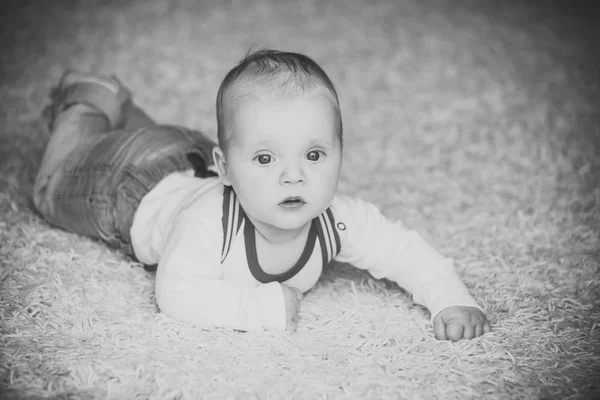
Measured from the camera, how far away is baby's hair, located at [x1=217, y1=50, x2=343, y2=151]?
3.77 feet

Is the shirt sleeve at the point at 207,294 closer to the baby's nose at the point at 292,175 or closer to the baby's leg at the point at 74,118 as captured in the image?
the baby's nose at the point at 292,175

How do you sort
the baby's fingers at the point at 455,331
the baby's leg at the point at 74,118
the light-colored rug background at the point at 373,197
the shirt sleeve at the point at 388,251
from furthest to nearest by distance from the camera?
the baby's leg at the point at 74,118
the shirt sleeve at the point at 388,251
the baby's fingers at the point at 455,331
the light-colored rug background at the point at 373,197

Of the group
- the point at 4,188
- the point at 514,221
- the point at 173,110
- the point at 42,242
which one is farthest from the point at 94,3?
the point at 514,221

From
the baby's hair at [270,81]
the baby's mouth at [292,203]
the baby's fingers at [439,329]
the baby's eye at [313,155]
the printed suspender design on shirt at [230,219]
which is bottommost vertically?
the baby's fingers at [439,329]

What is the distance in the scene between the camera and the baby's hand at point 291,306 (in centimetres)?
121

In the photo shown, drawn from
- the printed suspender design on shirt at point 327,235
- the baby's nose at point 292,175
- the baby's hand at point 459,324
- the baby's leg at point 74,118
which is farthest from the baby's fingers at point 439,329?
the baby's leg at point 74,118

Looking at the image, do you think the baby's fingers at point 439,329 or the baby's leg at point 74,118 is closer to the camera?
the baby's fingers at point 439,329

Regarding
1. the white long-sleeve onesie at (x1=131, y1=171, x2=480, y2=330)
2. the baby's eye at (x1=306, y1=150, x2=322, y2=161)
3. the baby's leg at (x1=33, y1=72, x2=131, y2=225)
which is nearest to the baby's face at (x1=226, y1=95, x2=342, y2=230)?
the baby's eye at (x1=306, y1=150, x2=322, y2=161)

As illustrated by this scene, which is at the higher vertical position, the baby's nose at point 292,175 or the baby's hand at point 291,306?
the baby's nose at point 292,175

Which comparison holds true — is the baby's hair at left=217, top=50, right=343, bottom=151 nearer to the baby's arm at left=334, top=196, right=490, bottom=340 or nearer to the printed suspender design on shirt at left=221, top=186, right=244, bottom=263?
the printed suspender design on shirt at left=221, top=186, right=244, bottom=263

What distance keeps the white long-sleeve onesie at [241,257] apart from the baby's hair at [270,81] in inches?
6.7

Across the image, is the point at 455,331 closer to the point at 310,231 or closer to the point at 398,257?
the point at 398,257

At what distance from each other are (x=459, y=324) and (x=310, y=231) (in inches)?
12.6

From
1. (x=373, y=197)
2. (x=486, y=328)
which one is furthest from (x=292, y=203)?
(x=373, y=197)
